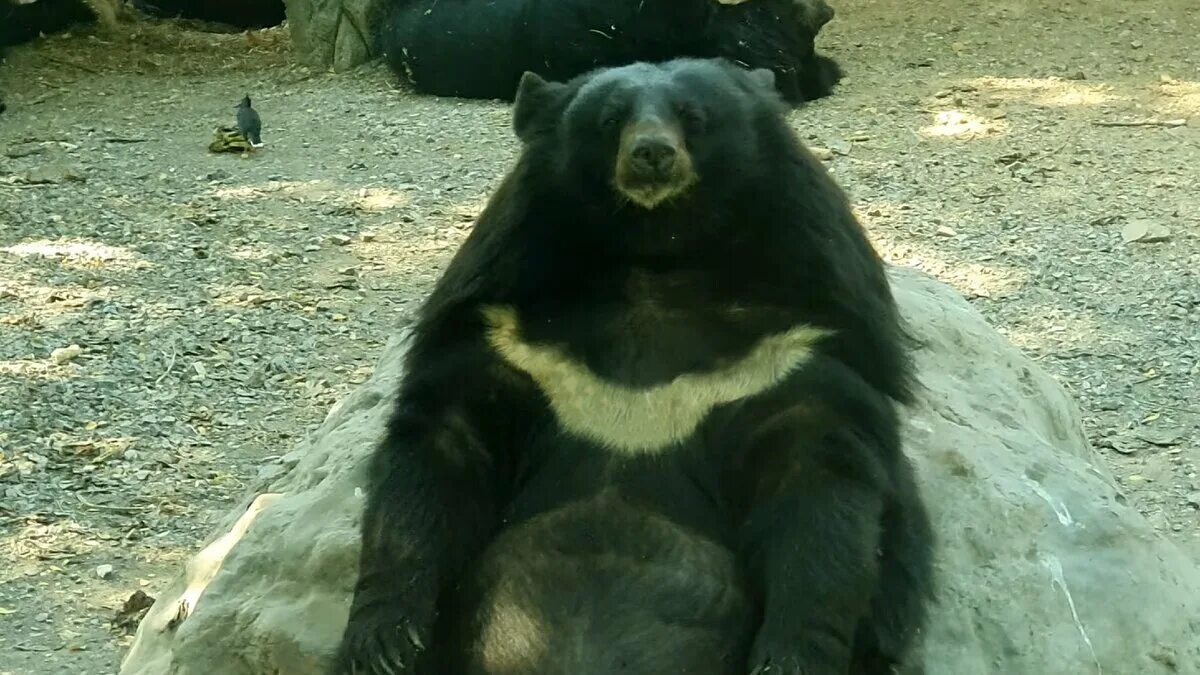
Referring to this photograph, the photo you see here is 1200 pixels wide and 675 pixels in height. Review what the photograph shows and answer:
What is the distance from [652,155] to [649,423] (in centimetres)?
61

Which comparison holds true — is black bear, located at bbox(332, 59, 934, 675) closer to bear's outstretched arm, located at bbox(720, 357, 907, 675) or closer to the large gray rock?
bear's outstretched arm, located at bbox(720, 357, 907, 675)

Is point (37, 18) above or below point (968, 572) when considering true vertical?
below

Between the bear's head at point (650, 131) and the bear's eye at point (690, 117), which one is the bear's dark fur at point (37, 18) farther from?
the bear's eye at point (690, 117)

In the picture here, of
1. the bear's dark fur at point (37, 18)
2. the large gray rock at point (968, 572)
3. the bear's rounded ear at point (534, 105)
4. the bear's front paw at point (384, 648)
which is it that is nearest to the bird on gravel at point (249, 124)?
the bear's dark fur at point (37, 18)

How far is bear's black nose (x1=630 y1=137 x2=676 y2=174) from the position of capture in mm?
3600

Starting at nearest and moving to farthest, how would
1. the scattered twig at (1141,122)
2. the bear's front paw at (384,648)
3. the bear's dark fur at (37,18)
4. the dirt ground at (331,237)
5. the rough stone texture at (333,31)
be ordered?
1. the bear's front paw at (384,648)
2. the dirt ground at (331,237)
3. the scattered twig at (1141,122)
4. the rough stone texture at (333,31)
5. the bear's dark fur at (37,18)

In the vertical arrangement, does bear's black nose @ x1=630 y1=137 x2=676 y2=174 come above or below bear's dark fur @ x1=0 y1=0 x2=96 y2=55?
above

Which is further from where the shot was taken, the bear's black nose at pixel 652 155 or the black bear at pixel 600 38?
the black bear at pixel 600 38

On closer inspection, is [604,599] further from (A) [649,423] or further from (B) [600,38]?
(B) [600,38]

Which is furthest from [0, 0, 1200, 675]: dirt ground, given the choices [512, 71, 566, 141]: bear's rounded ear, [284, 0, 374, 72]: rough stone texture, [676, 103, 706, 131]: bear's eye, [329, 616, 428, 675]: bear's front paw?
[676, 103, 706, 131]: bear's eye

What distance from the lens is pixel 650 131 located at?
144 inches

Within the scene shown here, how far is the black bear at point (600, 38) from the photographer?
1154 cm

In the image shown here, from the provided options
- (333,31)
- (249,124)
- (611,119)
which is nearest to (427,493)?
(611,119)

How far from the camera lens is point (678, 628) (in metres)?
3.52
